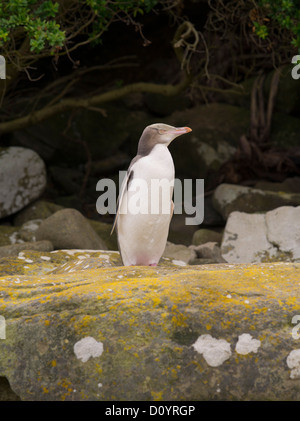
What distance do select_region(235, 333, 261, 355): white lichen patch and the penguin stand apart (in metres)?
2.42

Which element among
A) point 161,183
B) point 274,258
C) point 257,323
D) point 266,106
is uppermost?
point 266,106

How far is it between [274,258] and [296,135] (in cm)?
639

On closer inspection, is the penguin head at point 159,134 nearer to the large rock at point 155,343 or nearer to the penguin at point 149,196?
the penguin at point 149,196

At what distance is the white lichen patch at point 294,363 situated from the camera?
3.62m

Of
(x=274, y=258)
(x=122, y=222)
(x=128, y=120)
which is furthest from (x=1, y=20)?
(x=128, y=120)

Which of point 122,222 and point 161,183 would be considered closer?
point 161,183

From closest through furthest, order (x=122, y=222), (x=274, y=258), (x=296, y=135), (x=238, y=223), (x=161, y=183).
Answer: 1. (x=161, y=183)
2. (x=122, y=222)
3. (x=274, y=258)
4. (x=238, y=223)
5. (x=296, y=135)

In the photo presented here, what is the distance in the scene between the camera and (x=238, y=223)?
9875 millimetres

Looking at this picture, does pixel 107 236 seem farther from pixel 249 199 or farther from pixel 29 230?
pixel 249 199

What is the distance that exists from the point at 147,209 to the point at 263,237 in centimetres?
396

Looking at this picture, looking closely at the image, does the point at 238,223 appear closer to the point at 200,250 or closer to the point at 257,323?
the point at 200,250

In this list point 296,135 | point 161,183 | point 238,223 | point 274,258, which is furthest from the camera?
point 296,135

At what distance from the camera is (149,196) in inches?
234

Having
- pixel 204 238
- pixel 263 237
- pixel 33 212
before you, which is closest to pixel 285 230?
pixel 263 237
